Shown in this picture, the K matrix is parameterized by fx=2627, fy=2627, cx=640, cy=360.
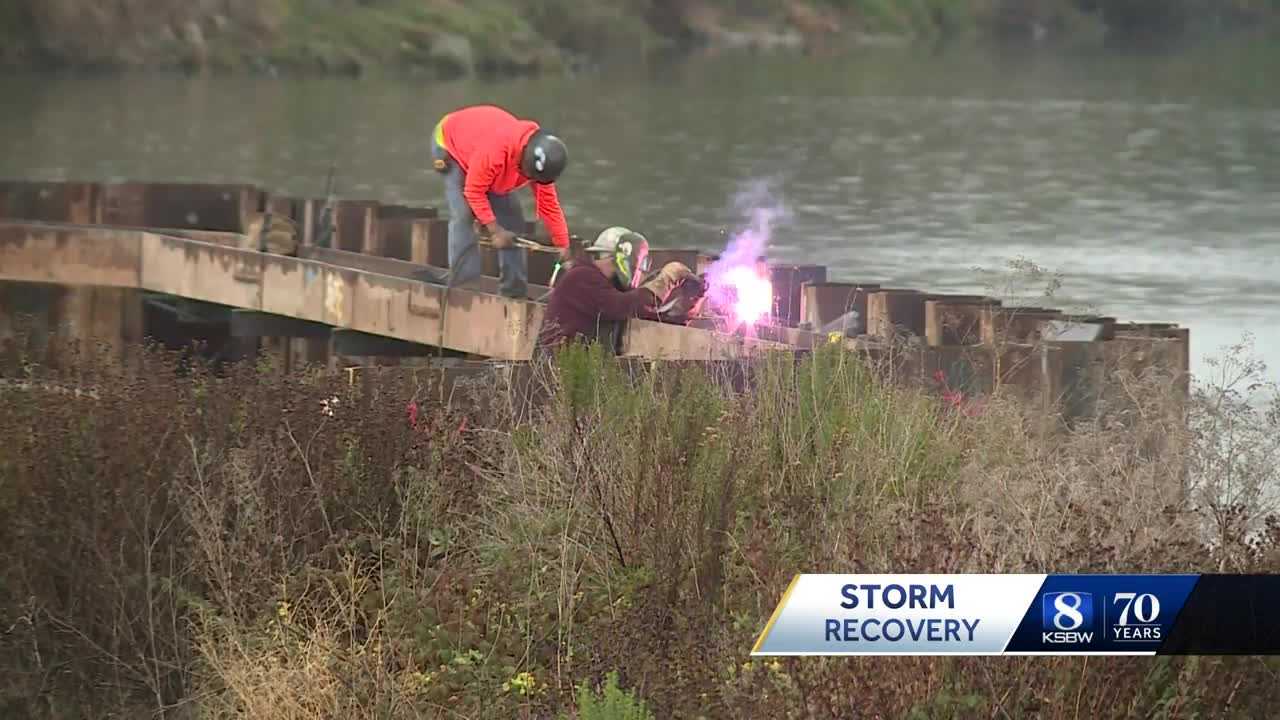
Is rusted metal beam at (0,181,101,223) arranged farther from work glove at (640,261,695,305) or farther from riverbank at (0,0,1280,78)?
riverbank at (0,0,1280,78)

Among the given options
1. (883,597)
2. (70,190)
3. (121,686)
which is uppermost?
(70,190)

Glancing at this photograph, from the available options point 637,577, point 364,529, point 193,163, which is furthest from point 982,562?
point 193,163

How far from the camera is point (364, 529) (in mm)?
10594

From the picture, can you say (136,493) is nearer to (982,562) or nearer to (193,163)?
(982,562)

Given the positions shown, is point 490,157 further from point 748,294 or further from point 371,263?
point 371,263

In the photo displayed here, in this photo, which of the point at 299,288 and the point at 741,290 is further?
the point at 299,288

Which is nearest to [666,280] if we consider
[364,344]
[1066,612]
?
[364,344]

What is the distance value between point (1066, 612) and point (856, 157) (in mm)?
49326

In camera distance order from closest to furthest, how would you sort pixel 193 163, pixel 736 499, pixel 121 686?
pixel 121 686, pixel 736 499, pixel 193 163

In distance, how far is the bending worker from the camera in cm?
1505

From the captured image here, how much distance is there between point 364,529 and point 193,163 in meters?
43.6

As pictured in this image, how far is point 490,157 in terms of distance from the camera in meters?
17.6

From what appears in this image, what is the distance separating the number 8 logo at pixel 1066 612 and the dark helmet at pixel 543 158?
31.4ft

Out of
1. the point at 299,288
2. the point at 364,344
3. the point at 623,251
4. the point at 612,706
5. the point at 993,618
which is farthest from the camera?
the point at 299,288
